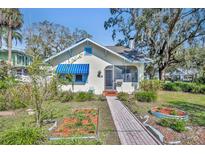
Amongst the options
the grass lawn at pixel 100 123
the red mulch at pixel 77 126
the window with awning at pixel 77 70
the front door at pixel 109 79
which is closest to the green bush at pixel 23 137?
the grass lawn at pixel 100 123

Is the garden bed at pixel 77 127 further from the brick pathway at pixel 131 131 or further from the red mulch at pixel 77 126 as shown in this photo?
the brick pathway at pixel 131 131

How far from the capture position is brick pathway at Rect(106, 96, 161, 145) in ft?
Result: 20.0

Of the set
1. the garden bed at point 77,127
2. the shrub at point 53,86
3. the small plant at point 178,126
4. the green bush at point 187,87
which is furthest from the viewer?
the green bush at point 187,87

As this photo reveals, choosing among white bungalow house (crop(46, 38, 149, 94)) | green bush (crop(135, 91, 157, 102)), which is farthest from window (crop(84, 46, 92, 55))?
green bush (crop(135, 91, 157, 102))

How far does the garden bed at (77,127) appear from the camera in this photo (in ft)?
21.2

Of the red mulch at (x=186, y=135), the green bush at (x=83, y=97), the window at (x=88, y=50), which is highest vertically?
the window at (x=88, y=50)

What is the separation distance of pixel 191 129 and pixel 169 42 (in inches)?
589

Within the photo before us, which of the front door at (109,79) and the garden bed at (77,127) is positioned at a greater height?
the front door at (109,79)

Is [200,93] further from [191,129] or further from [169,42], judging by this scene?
[191,129]

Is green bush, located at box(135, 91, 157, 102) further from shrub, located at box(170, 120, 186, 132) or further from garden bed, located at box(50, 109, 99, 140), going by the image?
shrub, located at box(170, 120, 186, 132)

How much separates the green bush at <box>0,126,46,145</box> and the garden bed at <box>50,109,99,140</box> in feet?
1.51

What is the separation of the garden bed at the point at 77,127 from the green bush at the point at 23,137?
460mm

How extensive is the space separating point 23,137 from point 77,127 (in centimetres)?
219

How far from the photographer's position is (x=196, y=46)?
71.8 ft
